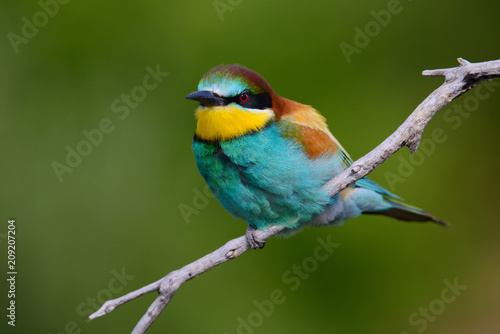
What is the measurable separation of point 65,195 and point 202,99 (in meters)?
1.40

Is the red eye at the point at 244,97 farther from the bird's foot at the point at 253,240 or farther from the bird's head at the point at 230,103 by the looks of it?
the bird's foot at the point at 253,240

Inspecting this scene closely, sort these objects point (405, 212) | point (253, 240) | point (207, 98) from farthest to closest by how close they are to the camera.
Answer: point (405, 212), point (253, 240), point (207, 98)

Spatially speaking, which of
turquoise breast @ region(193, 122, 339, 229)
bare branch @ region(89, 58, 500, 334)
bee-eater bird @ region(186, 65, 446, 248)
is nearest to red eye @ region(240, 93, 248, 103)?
bee-eater bird @ region(186, 65, 446, 248)

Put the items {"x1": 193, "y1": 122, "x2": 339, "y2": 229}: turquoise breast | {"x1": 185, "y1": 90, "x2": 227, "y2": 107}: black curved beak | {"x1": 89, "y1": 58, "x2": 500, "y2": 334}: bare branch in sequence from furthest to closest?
{"x1": 193, "y1": 122, "x2": 339, "y2": 229}: turquoise breast → {"x1": 185, "y1": 90, "x2": 227, "y2": 107}: black curved beak → {"x1": 89, "y1": 58, "x2": 500, "y2": 334}: bare branch

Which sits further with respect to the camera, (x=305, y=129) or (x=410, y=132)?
(x=305, y=129)

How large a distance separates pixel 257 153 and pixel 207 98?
0.93ft

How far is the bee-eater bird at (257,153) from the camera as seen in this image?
219 cm

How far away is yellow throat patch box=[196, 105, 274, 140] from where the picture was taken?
86.4 inches

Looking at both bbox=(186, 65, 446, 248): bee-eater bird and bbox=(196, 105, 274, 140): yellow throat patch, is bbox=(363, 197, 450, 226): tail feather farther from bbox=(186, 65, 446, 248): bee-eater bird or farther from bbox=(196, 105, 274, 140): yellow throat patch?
bbox=(196, 105, 274, 140): yellow throat patch

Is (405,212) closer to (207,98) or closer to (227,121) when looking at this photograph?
(227,121)

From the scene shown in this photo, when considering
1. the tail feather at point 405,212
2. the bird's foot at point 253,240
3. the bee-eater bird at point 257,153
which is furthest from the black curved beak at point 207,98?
the tail feather at point 405,212

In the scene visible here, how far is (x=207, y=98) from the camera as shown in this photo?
2137mm

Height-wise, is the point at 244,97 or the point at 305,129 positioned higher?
the point at 244,97

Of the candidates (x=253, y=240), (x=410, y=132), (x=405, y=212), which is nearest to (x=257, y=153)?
(x=253, y=240)
